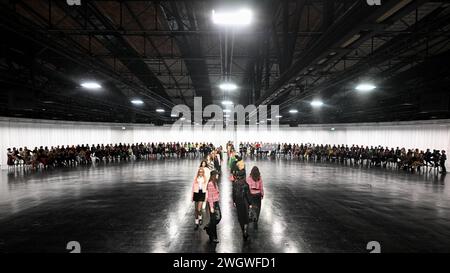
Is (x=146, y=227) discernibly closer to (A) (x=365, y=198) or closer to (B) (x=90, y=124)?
(A) (x=365, y=198)

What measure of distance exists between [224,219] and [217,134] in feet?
106

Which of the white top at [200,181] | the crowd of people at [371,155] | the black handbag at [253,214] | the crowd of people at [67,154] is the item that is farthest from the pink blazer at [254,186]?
the crowd of people at [67,154]

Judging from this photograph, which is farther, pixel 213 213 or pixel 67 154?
pixel 67 154

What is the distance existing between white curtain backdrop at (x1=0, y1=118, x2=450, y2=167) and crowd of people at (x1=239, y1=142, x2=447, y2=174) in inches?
43.0

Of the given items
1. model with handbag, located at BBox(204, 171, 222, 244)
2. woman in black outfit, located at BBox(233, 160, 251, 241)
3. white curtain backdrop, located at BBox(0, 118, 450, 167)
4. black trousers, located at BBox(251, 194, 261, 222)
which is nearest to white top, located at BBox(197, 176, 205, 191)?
model with handbag, located at BBox(204, 171, 222, 244)

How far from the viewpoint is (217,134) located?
130ft

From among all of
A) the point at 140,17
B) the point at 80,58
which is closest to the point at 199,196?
the point at 80,58

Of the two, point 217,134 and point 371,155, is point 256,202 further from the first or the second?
point 217,134

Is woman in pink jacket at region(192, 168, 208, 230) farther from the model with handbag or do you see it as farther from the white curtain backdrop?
the white curtain backdrop

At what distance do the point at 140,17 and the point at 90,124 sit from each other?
74.9 feet

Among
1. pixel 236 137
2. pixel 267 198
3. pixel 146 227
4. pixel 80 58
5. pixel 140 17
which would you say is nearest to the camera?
pixel 146 227

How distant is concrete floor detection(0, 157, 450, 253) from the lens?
576 cm

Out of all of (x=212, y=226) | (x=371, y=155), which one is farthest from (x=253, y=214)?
(x=371, y=155)

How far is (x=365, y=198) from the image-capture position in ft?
33.9
